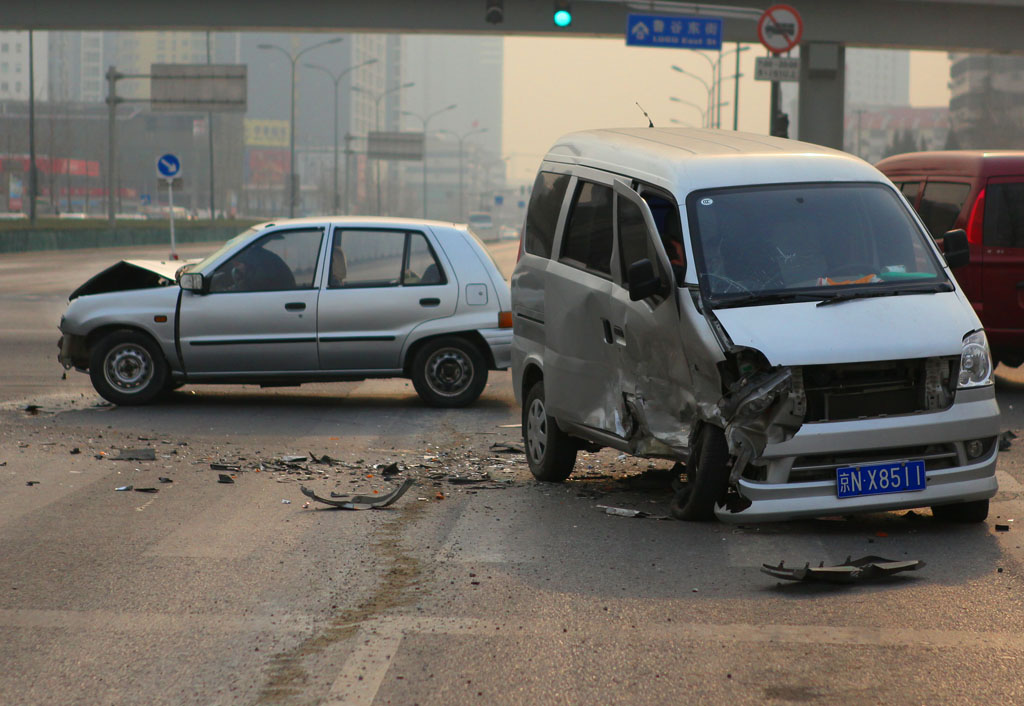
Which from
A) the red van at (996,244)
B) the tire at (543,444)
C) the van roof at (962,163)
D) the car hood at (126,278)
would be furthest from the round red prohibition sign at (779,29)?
the tire at (543,444)

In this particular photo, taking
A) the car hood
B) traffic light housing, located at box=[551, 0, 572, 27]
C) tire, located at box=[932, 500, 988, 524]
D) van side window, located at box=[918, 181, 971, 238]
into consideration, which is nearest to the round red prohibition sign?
traffic light housing, located at box=[551, 0, 572, 27]

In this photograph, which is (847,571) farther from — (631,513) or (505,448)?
(505,448)

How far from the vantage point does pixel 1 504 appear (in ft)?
25.0

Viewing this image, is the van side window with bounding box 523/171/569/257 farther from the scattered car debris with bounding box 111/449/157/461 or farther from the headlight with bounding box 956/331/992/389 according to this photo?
the scattered car debris with bounding box 111/449/157/461

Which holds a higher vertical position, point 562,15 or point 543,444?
point 562,15

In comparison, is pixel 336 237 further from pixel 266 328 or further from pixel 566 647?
pixel 566 647

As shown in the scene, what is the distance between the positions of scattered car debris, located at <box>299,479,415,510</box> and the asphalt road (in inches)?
3.0

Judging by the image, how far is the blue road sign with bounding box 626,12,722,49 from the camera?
2739 centimetres

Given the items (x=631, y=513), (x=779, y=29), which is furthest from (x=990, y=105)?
(x=631, y=513)

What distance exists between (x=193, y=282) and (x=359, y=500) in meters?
5.14

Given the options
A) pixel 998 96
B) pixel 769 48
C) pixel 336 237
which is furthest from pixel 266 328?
pixel 998 96

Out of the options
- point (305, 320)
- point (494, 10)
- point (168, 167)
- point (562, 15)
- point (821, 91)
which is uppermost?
point (562, 15)

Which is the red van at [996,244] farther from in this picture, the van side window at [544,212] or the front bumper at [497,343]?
the van side window at [544,212]

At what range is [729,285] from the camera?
7.00 m
